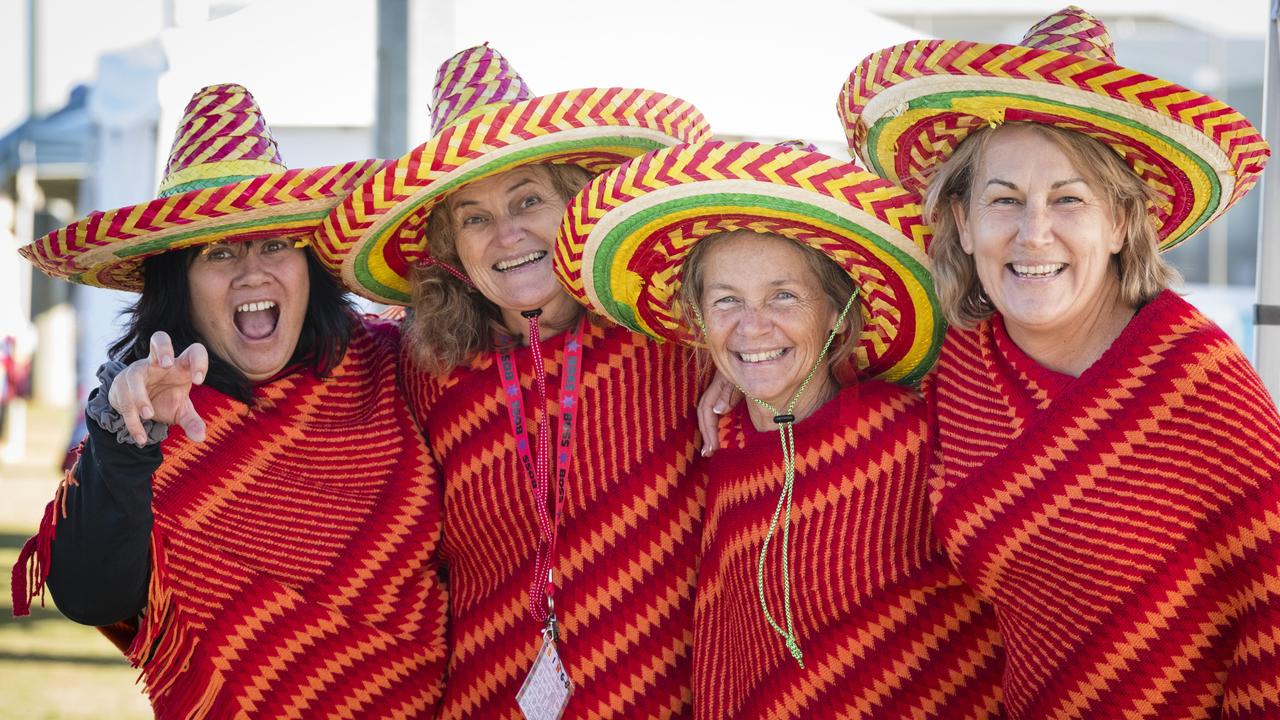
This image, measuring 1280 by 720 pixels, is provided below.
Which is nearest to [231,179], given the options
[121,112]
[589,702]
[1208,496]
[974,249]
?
[589,702]

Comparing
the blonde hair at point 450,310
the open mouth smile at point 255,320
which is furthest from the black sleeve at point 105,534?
the blonde hair at point 450,310

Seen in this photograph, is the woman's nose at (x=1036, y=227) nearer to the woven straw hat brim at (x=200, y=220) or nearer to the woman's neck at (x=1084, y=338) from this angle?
the woman's neck at (x=1084, y=338)

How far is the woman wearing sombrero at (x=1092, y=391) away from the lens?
205cm

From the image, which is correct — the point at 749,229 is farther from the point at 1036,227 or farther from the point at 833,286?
the point at 1036,227

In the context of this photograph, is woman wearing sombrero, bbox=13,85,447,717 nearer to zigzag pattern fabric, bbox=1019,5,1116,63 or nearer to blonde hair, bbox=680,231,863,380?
blonde hair, bbox=680,231,863,380

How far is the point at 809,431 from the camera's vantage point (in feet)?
8.46

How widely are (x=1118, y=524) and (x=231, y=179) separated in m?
2.07

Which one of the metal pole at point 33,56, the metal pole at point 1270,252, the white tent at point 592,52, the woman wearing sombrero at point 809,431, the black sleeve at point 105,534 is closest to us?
the black sleeve at point 105,534

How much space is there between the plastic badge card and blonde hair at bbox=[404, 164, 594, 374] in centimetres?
77

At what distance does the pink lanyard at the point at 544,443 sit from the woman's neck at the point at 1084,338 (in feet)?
3.66

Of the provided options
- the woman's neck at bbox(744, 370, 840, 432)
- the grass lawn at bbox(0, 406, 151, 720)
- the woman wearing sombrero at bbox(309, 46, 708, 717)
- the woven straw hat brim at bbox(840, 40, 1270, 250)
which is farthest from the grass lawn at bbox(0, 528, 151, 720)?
the woven straw hat brim at bbox(840, 40, 1270, 250)

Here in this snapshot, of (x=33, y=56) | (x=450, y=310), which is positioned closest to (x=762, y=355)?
(x=450, y=310)

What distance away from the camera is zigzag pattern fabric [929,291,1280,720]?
6.63 ft

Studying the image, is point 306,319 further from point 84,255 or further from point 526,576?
point 526,576
